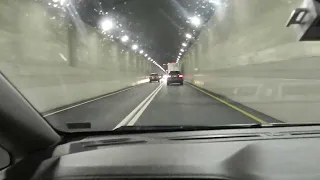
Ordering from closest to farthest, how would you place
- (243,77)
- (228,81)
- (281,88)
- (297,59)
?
1. (297,59)
2. (281,88)
3. (243,77)
4. (228,81)

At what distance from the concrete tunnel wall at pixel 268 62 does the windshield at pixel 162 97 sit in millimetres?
30

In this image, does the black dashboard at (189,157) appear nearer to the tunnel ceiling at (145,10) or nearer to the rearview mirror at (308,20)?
the rearview mirror at (308,20)

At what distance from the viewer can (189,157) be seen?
12.6 feet

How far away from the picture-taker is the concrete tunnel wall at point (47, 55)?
1381 centimetres

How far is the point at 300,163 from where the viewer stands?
142 inches

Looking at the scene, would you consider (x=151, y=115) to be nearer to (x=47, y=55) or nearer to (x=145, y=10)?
(x=47, y=55)

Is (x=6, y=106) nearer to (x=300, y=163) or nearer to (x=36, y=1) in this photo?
(x=300, y=163)

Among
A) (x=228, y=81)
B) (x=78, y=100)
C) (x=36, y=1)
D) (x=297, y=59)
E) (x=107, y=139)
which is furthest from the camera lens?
(x=228, y=81)

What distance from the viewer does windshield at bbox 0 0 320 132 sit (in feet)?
36.4

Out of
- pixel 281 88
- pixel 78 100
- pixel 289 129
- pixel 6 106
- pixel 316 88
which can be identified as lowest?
pixel 78 100

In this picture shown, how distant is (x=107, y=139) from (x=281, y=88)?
29.9 ft

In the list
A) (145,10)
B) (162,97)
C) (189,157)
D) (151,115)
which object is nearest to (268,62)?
(151,115)

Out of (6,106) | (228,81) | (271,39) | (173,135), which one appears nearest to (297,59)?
(271,39)

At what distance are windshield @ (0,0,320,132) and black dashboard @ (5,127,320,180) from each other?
94cm
